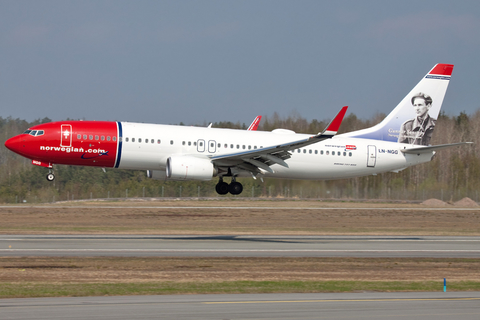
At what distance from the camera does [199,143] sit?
33500mm

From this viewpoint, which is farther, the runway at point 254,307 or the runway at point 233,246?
the runway at point 233,246

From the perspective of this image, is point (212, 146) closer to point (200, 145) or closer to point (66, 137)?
point (200, 145)

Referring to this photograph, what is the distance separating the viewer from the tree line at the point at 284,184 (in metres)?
64.6

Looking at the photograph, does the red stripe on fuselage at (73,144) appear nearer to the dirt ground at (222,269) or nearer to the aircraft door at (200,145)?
the aircraft door at (200,145)

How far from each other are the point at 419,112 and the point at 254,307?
89.2 ft

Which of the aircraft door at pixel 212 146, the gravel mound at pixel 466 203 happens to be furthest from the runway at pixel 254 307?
the gravel mound at pixel 466 203

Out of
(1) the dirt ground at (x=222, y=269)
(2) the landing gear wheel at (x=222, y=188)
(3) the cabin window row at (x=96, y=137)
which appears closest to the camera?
(1) the dirt ground at (x=222, y=269)

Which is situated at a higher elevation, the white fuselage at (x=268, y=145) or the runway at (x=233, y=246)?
the white fuselage at (x=268, y=145)

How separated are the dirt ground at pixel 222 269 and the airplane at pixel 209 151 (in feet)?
21.3

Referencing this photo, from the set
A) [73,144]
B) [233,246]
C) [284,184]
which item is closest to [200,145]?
[233,246]

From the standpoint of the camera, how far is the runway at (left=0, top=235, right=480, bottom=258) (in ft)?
97.0

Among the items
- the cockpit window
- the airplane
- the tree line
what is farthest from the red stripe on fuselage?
the tree line

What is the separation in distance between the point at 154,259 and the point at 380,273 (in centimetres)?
1054

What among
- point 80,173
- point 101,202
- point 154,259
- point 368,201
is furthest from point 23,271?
point 80,173
